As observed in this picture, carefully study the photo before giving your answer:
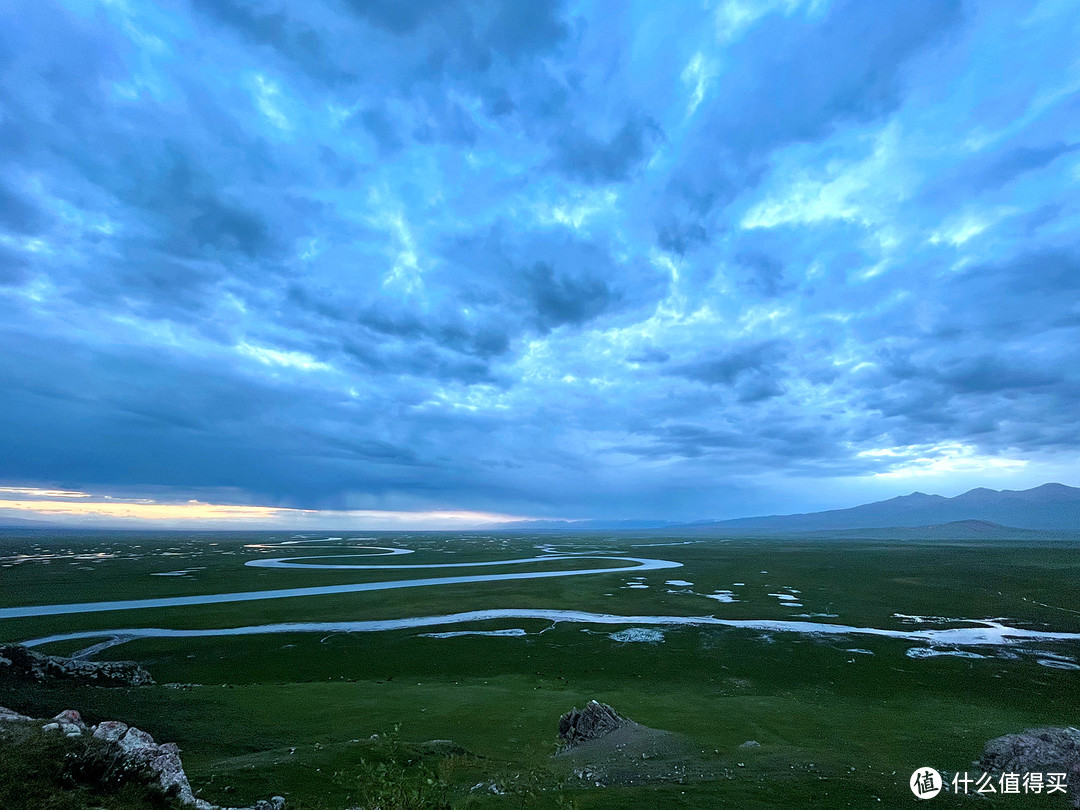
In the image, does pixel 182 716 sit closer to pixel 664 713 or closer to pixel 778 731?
pixel 664 713

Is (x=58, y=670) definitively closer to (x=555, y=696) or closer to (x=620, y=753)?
(x=555, y=696)

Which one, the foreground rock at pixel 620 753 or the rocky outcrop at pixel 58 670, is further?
the rocky outcrop at pixel 58 670

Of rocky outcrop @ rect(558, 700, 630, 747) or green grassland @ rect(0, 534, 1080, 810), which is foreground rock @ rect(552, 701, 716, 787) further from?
green grassland @ rect(0, 534, 1080, 810)

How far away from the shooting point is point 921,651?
4609 centimetres

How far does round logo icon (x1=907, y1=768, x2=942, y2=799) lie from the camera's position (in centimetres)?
1752

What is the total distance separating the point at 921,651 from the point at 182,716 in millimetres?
57204

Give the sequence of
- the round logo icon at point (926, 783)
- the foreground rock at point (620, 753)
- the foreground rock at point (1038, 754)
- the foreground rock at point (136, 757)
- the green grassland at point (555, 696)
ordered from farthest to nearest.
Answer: the foreground rock at point (620, 753)
the foreground rock at point (1038, 754)
the green grassland at point (555, 696)
the round logo icon at point (926, 783)
the foreground rock at point (136, 757)

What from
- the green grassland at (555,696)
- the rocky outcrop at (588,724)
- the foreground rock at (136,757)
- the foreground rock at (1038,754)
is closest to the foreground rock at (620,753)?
the rocky outcrop at (588,724)

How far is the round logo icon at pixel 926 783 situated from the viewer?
690 inches

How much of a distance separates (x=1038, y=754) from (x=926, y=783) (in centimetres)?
492

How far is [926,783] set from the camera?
18.4m

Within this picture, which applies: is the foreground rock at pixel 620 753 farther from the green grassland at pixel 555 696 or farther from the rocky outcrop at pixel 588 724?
the green grassland at pixel 555 696

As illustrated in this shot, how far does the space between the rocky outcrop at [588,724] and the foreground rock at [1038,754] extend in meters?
14.9

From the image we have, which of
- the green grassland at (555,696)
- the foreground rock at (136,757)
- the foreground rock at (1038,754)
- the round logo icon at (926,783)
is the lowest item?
the green grassland at (555,696)
